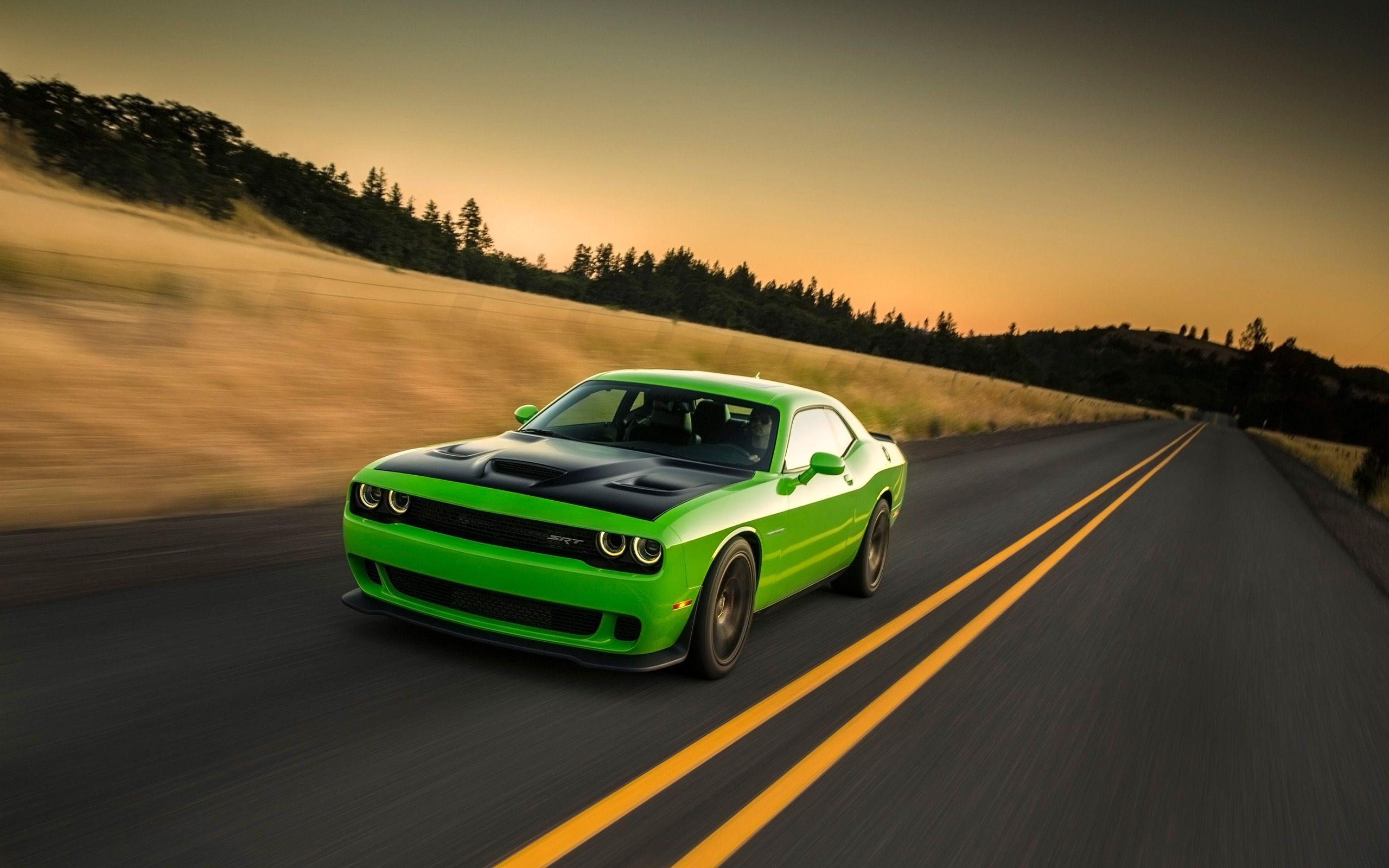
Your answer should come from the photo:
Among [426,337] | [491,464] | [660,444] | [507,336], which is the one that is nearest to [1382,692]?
[660,444]

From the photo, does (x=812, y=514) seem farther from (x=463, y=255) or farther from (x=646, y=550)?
(x=463, y=255)

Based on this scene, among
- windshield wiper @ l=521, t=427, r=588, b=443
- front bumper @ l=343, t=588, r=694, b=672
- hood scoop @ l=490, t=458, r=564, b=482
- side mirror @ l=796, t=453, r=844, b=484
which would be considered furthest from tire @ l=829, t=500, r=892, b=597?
hood scoop @ l=490, t=458, r=564, b=482

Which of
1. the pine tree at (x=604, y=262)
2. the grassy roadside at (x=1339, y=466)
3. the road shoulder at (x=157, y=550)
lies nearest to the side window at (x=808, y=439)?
the road shoulder at (x=157, y=550)

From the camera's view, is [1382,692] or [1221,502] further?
Answer: [1221,502]

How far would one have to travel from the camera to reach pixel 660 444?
6.11 meters

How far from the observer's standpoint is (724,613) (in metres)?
5.29

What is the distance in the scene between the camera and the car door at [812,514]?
231 inches

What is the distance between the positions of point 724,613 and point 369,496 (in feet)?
5.94

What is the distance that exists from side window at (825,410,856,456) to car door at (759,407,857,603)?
0.01 metres

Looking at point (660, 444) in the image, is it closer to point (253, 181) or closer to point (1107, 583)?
point (1107, 583)

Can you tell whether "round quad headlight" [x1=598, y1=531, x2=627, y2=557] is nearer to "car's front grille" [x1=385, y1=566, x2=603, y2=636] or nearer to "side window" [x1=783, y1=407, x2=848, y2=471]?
"car's front grille" [x1=385, y1=566, x2=603, y2=636]

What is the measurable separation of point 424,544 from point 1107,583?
21.1ft

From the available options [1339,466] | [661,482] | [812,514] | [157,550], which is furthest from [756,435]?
[1339,466]

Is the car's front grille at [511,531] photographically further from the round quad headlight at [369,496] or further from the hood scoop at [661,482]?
the hood scoop at [661,482]
